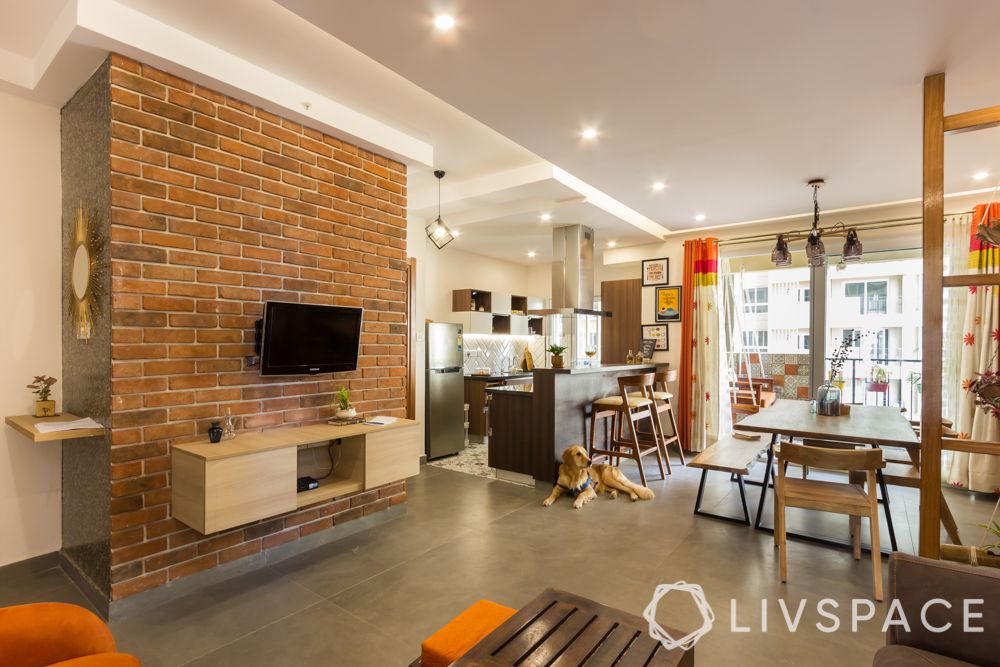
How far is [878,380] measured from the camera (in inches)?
203

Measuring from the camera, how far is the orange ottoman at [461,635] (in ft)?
4.80

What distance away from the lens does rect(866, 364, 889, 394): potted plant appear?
5.12 meters

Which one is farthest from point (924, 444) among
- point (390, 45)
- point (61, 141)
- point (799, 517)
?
point (61, 141)

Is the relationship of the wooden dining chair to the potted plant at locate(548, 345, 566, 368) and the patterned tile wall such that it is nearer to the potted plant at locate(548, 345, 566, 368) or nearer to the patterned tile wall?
the potted plant at locate(548, 345, 566, 368)

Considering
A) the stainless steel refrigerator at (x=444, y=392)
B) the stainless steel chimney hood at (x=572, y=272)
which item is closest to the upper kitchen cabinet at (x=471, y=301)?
the stainless steel refrigerator at (x=444, y=392)

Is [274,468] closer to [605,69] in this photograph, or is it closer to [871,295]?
[605,69]

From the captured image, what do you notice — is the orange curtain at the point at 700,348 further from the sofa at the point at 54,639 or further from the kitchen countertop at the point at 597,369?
the sofa at the point at 54,639

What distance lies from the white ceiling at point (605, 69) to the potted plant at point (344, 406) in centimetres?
170

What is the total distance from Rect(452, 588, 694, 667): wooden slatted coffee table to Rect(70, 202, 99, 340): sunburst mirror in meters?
2.46

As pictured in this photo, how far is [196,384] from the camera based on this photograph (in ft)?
8.31

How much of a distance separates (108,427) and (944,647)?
3.29m

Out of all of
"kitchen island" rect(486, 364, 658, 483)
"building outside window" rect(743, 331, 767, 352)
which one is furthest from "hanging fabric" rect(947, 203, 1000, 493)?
"kitchen island" rect(486, 364, 658, 483)

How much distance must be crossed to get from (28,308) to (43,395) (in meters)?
0.50

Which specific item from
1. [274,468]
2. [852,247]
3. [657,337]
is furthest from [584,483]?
[852,247]
